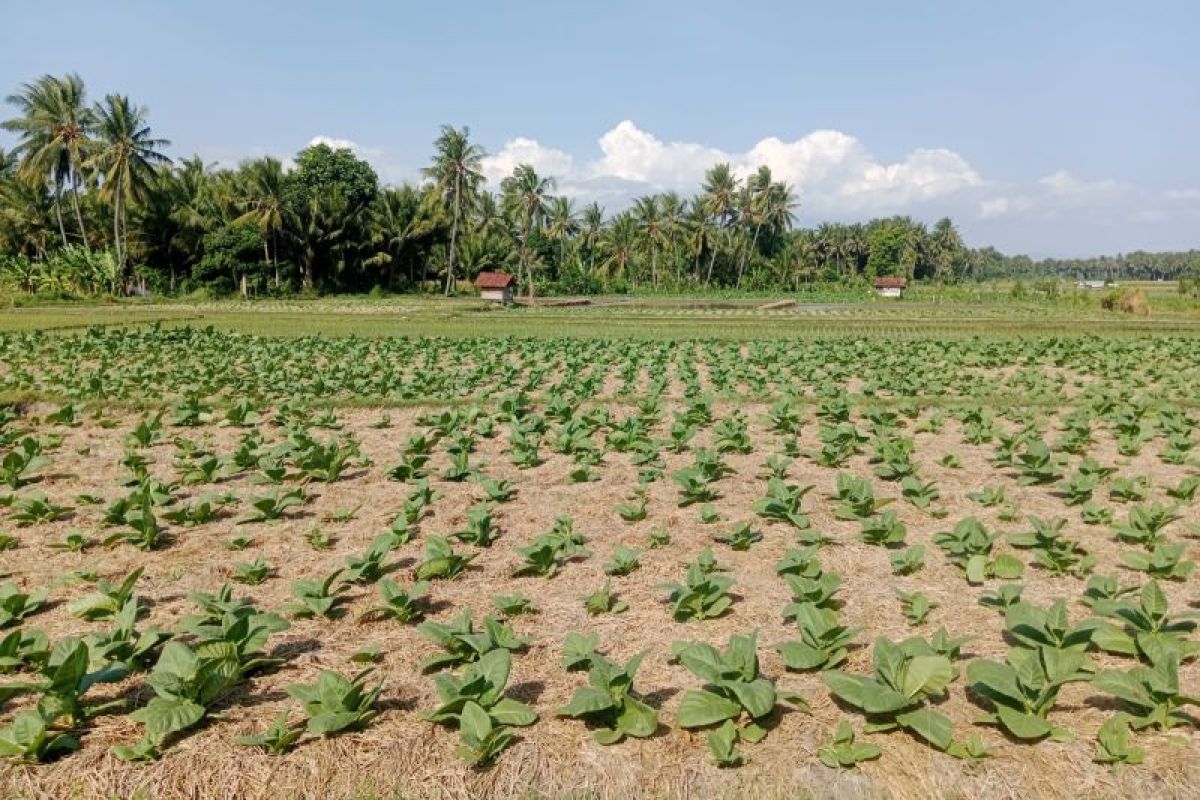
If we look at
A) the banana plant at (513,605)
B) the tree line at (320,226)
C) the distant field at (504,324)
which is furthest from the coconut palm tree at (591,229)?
the banana plant at (513,605)

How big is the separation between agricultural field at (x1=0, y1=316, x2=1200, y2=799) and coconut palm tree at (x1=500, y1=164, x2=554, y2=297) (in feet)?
200

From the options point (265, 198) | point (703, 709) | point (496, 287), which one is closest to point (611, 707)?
point (703, 709)

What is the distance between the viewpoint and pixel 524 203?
71688 millimetres

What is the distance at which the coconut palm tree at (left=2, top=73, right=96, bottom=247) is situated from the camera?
4725 cm

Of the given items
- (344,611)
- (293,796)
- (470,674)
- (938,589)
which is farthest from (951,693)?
(344,611)

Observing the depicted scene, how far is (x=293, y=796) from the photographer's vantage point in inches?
132

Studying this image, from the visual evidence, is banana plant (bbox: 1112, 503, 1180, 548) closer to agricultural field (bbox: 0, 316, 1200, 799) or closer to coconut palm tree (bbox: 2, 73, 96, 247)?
agricultural field (bbox: 0, 316, 1200, 799)

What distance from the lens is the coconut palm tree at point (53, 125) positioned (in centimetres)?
4725

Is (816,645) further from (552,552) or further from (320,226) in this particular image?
(320,226)

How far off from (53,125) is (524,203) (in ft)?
118

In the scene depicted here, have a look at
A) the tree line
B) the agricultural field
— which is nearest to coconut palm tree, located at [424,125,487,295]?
the tree line

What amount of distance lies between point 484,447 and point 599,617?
510cm

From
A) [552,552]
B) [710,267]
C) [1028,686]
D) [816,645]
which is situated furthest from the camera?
[710,267]

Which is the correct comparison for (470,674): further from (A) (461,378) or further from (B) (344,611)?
(A) (461,378)
